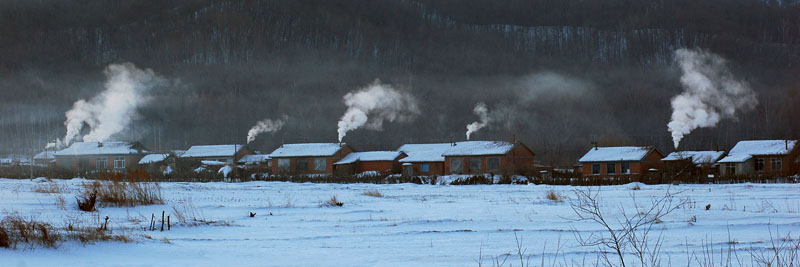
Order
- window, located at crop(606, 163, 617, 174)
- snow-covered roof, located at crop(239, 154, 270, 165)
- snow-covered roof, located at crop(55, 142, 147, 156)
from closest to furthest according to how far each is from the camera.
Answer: window, located at crop(606, 163, 617, 174)
snow-covered roof, located at crop(55, 142, 147, 156)
snow-covered roof, located at crop(239, 154, 270, 165)

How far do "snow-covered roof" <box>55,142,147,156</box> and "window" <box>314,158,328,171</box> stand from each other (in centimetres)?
2300

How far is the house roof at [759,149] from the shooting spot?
55.1 meters

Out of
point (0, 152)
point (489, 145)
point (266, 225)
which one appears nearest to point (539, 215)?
point (266, 225)

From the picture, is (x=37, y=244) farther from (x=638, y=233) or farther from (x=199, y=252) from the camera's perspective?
(x=638, y=233)

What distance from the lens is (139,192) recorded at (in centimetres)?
1622

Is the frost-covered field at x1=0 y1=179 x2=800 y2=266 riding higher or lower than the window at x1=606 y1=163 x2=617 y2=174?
lower

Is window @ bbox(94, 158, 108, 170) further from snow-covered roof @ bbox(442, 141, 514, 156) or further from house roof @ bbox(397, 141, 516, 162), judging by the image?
snow-covered roof @ bbox(442, 141, 514, 156)

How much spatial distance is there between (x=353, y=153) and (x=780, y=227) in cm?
5940

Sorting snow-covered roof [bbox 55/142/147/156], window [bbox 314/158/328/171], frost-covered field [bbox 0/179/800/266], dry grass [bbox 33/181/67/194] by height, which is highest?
snow-covered roof [bbox 55/142/147/156]

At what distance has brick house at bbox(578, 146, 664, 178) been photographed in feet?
180

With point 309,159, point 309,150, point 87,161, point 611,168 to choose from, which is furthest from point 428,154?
point 87,161

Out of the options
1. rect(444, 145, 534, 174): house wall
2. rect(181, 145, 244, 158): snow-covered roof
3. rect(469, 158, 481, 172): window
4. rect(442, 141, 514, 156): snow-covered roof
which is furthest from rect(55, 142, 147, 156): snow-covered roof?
rect(469, 158, 481, 172): window

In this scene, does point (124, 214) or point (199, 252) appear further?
point (124, 214)

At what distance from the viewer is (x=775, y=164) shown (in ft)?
183
